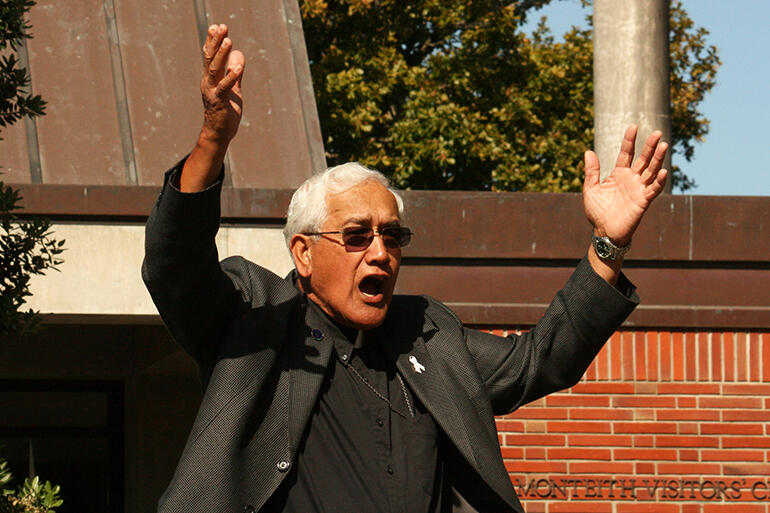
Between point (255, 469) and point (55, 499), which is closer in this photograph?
point (255, 469)

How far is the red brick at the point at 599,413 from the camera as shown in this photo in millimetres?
6977

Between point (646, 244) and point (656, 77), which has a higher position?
point (656, 77)

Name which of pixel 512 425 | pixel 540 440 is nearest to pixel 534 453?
pixel 540 440

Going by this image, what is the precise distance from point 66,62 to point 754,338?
495 cm

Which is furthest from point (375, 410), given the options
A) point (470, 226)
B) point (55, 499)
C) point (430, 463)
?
point (470, 226)

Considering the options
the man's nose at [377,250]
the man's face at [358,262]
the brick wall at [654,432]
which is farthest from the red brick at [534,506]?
the man's nose at [377,250]

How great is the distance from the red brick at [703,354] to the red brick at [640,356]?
305mm

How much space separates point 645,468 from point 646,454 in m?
0.08

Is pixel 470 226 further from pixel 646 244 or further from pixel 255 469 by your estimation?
pixel 255 469

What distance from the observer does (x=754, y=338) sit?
7.07 metres

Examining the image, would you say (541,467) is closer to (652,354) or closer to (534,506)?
(534,506)

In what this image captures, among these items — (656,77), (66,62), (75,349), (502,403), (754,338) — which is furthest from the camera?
(75,349)

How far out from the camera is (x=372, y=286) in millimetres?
3221

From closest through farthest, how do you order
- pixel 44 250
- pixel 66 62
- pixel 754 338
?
pixel 44 250 < pixel 754 338 < pixel 66 62
